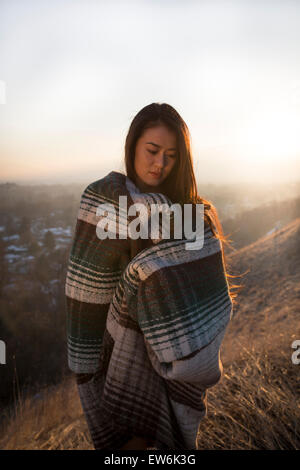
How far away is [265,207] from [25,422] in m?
30.2

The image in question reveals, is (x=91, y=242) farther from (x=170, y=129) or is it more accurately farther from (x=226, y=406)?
(x=226, y=406)

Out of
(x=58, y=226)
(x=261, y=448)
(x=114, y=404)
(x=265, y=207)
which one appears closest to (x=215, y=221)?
(x=114, y=404)

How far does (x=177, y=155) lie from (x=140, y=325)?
1.00 meters

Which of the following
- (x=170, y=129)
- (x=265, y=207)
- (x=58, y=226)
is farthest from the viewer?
(x=265, y=207)

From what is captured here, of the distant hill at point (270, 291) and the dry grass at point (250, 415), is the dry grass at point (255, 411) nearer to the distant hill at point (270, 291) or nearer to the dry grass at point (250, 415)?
the dry grass at point (250, 415)

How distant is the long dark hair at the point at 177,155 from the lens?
1718mm

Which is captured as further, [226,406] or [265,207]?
[265,207]

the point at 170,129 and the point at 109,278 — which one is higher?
the point at 170,129

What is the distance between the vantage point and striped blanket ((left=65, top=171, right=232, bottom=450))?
1.26 m

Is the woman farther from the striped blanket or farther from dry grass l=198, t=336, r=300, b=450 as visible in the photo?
dry grass l=198, t=336, r=300, b=450

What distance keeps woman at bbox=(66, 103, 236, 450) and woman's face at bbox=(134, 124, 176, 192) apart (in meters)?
0.19

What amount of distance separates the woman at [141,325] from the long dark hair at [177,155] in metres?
0.22

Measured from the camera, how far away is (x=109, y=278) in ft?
4.82

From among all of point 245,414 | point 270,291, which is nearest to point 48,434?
point 245,414
